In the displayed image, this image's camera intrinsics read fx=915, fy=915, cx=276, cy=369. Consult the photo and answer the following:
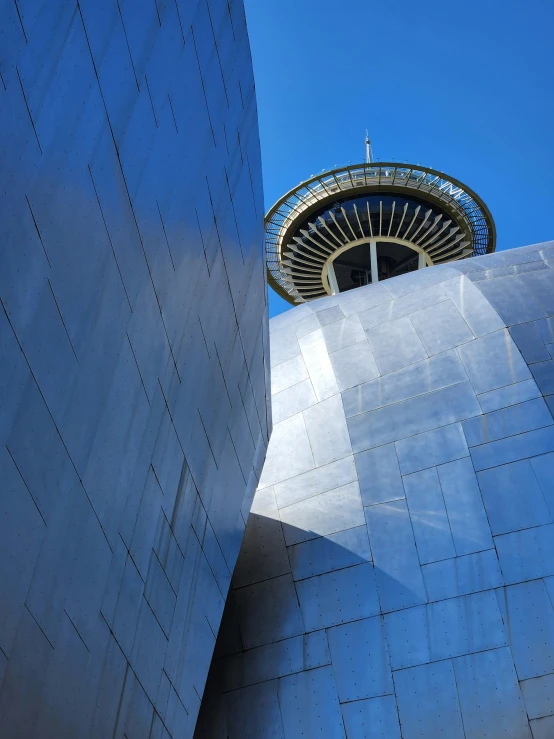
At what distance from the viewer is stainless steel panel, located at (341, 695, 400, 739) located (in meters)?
13.9

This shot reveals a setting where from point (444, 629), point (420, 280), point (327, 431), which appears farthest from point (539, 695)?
point (420, 280)

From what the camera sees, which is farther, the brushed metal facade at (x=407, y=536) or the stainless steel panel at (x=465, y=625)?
the stainless steel panel at (x=465, y=625)

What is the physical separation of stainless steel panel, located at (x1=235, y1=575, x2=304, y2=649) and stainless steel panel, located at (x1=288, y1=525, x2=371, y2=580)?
346 millimetres

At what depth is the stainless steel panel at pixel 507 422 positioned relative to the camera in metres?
16.9

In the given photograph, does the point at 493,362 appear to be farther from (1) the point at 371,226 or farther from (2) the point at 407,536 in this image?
(1) the point at 371,226

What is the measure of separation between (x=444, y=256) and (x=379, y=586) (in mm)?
39595

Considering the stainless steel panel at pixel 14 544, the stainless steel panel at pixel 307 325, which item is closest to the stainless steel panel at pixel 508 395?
the stainless steel panel at pixel 307 325

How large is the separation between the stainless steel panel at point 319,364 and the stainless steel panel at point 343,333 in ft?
0.48

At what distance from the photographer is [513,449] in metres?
16.6

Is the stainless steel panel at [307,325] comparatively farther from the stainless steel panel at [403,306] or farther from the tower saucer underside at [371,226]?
the tower saucer underside at [371,226]

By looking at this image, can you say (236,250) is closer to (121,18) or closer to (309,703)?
(121,18)

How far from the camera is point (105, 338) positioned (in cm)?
828

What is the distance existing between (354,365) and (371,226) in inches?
1326

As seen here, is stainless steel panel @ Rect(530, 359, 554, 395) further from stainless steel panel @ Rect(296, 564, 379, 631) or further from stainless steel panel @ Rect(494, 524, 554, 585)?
stainless steel panel @ Rect(296, 564, 379, 631)
